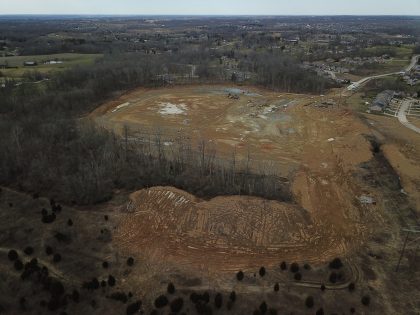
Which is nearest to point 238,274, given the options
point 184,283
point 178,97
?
point 184,283

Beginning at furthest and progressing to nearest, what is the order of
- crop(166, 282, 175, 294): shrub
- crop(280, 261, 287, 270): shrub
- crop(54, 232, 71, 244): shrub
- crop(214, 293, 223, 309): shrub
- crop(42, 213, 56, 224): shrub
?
crop(42, 213, 56, 224): shrub → crop(54, 232, 71, 244): shrub → crop(280, 261, 287, 270): shrub → crop(166, 282, 175, 294): shrub → crop(214, 293, 223, 309): shrub

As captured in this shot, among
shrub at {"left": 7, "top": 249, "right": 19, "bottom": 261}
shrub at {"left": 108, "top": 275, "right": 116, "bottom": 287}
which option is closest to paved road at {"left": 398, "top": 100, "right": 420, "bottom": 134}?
shrub at {"left": 108, "top": 275, "right": 116, "bottom": 287}

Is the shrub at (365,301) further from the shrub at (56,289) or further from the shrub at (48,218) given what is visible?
the shrub at (48,218)

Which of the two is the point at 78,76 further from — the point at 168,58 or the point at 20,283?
the point at 20,283

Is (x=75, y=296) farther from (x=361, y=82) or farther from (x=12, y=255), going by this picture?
(x=361, y=82)

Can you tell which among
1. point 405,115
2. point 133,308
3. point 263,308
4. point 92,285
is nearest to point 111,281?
point 92,285

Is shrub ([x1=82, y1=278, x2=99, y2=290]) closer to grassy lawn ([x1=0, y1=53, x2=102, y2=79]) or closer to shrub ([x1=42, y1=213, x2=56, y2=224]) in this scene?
shrub ([x1=42, y1=213, x2=56, y2=224])
